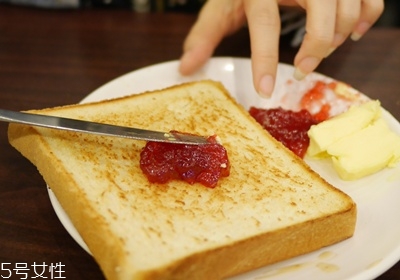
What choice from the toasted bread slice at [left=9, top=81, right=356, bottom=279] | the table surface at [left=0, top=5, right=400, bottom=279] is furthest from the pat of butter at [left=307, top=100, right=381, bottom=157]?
the table surface at [left=0, top=5, right=400, bottom=279]

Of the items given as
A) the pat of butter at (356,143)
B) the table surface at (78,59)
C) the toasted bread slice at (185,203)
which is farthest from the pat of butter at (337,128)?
the table surface at (78,59)

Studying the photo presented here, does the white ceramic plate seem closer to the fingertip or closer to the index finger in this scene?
the fingertip

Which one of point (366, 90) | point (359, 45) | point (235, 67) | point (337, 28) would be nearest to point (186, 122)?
point (235, 67)

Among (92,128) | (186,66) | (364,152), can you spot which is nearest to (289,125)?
(364,152)

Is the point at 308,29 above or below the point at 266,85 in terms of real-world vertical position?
above

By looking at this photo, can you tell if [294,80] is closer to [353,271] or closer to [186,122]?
[186,122]

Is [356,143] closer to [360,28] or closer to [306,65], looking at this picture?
[306,65]
